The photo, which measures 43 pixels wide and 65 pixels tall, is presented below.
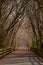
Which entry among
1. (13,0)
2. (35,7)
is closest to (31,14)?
(35,7)

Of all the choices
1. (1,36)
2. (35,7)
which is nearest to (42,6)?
(35,7)

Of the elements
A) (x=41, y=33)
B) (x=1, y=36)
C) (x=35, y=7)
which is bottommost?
(x=1, y=36)

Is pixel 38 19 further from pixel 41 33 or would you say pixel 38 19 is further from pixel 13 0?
pixel 13 0

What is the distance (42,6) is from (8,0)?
785 centimetres

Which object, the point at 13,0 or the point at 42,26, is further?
the point at 42,26

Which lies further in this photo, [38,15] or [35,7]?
[38,15]

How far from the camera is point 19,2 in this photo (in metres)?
32.2

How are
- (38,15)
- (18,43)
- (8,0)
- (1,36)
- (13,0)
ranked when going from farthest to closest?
(18,43) → (38,15) → (13,0) → (8,0) → (1,36)

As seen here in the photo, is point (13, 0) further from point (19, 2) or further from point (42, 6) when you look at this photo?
point (42, 6)

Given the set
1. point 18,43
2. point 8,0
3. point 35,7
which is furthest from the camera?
point 18,43

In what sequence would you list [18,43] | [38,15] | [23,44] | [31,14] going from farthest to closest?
1. [23,44]
2. [18,43]
3. [31,14]
4. [38,15]

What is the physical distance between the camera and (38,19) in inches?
1834

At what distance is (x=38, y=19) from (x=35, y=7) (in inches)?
215

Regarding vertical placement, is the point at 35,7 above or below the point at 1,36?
above
